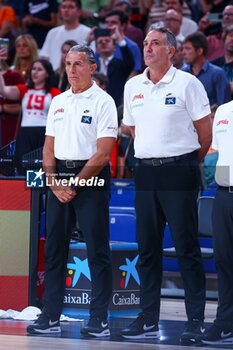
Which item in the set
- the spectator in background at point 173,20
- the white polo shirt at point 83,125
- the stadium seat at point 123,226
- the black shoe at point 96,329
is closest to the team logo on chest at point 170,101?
the white polo shirt at point 83,125

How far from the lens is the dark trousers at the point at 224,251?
23.2 feet

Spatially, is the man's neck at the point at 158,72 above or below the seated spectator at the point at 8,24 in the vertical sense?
below

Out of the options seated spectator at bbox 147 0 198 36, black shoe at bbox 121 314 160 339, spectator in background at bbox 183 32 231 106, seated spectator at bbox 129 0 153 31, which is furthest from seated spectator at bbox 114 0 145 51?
black shoe at bbox 121 314 160 339

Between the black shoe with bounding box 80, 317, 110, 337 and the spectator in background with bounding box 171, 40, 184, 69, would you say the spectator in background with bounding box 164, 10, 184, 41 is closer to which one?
the spectator in background with bounding box 171, 40, 184, 69

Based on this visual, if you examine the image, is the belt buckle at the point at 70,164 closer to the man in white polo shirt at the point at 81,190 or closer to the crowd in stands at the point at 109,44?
the man in white polo shirt at the point at 81,190

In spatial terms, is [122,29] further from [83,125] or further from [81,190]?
[81,190]

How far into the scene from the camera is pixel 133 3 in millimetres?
14648

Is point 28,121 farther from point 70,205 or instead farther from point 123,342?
point 123,342

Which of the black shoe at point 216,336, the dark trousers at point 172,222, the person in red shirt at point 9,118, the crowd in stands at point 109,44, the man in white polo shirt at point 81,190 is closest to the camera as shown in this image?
the black shoe at point 216,336

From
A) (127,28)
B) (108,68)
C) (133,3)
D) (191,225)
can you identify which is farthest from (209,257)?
(133,3)

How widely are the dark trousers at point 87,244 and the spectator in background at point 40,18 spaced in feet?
25.2

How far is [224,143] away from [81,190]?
1.11m

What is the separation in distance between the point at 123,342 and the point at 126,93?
183 centimetres

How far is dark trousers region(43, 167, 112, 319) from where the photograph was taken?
740 cm
